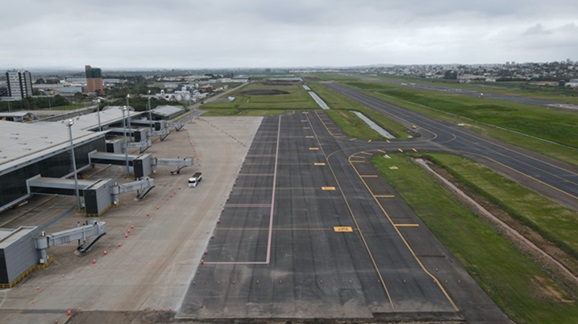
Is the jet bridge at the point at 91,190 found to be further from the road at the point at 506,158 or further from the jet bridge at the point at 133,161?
the road at the point at 506,158

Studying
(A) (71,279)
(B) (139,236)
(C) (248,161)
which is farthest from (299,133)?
(A) (71,279)

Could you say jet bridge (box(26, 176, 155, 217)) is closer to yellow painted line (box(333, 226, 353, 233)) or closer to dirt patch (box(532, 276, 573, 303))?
yellow painted line (box(333, 226, 353, 233))

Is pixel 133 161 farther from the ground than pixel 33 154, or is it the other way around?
pixel 33 154

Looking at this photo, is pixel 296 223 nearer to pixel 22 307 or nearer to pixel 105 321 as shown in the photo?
pixel 105 321

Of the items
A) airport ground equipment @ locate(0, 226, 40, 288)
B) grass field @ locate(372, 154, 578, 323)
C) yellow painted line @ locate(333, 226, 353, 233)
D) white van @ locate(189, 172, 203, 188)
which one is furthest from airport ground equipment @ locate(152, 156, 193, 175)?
grass field @ locate(372, 154, 578, 323)

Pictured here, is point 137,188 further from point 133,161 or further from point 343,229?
point 343,229

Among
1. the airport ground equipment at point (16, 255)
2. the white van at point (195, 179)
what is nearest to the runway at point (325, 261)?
the white van at point (195, 179)

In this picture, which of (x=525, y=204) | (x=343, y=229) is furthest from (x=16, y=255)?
(x=525, y=204)
